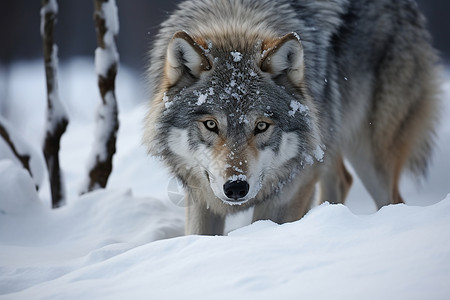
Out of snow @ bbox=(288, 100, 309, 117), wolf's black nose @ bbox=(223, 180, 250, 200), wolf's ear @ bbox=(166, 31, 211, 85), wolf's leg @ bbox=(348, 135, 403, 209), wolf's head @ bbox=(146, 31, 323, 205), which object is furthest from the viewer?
wolf's leg @ bbox=(348, 135, 403, 209)

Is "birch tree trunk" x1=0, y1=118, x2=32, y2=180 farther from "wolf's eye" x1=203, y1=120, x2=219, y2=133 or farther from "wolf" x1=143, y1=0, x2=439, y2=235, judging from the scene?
"wolf's eye" x1=203, y1=120, x2=219, y2=133

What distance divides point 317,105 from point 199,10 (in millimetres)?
960

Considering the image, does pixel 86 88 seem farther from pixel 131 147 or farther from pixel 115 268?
pixel 115 268

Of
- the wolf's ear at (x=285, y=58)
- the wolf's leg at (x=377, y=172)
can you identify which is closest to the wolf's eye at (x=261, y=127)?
the wolf's ear at (x=285, y=58)

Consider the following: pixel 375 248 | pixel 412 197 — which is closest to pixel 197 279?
pixel 375 248

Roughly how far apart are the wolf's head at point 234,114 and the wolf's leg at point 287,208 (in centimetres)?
22

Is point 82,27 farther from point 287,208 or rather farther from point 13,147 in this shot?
point 287,208

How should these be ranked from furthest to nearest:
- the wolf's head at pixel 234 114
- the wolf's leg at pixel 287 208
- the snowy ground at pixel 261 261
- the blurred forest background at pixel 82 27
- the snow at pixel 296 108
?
the blurred forest background at pixel 82 27 < the wolf's leg at pixel 287 208 < the snow at pixel 296 108 < the wolf's head at pixel 234 114 < the snowy ground at pixel 261 261

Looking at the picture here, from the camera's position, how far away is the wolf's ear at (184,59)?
2.61 m

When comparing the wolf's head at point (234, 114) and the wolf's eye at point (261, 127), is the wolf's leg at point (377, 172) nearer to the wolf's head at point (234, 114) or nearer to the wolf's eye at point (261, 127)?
the wolf's head at point (234, 114)

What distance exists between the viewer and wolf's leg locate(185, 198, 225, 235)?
10.4 feet

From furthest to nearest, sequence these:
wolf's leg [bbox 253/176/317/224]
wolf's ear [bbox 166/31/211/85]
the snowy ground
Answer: wolf's leg [bbox 253/176/317/224], wolf's ear [bbox 166/31/211/85], the snowy ground

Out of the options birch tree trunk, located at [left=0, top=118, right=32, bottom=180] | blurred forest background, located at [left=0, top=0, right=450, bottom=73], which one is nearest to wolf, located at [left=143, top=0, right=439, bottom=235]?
birch tree trunk, located at [left=0, top=118, right=32, bottom=180]

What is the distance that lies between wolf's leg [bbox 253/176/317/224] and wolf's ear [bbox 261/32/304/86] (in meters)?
0.74
